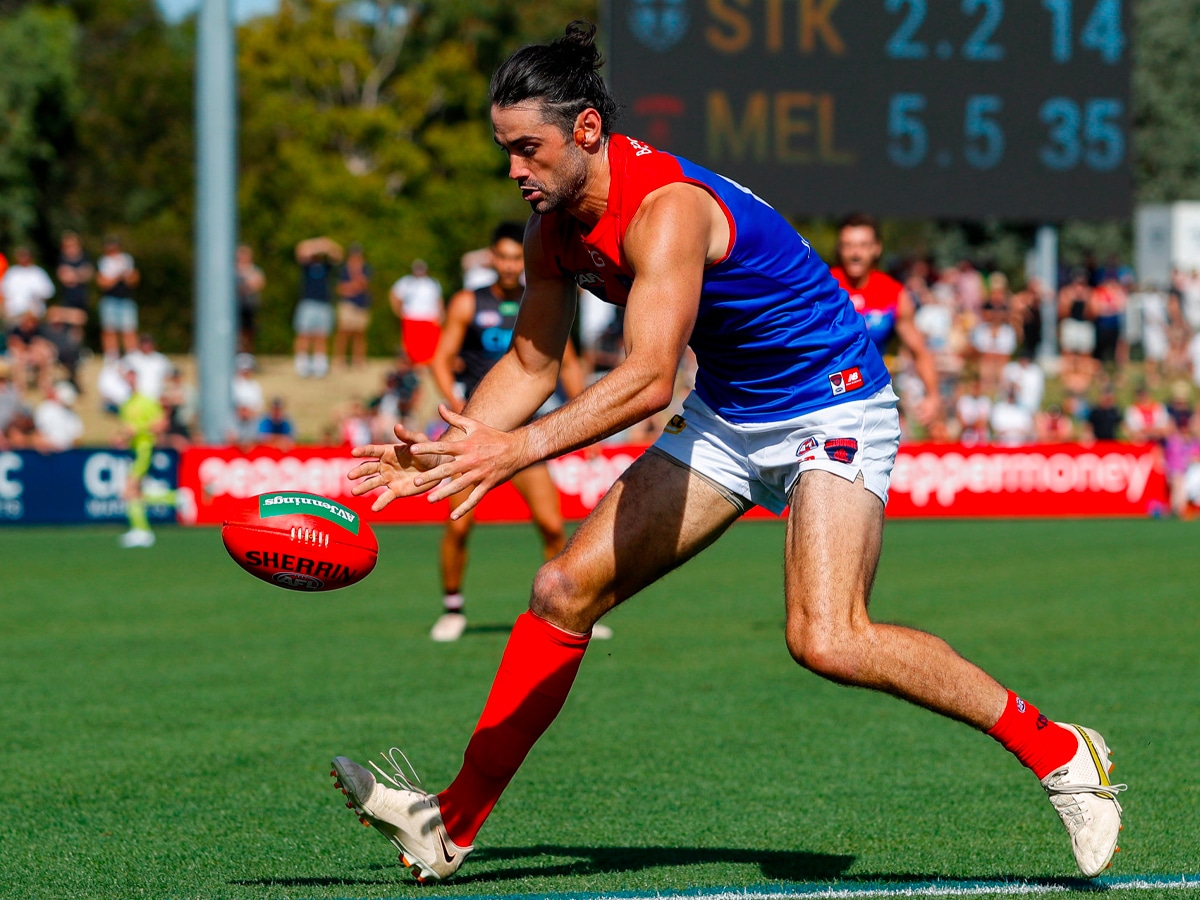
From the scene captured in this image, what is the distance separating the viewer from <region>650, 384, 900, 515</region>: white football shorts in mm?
4848

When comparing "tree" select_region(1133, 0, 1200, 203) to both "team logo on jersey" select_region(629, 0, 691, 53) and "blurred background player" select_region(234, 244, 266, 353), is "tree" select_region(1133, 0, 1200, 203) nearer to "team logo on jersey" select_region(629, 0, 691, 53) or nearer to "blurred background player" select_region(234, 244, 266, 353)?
"blurred background player" select_region(234, 244, 266, 353)

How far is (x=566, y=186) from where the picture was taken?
461 cm

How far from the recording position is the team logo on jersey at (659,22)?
20.5 metres

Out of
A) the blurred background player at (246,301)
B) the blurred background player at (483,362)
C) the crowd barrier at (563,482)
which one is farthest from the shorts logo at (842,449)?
the blurred background player at (246,301)

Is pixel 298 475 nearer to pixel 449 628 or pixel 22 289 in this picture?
pixel 22 289

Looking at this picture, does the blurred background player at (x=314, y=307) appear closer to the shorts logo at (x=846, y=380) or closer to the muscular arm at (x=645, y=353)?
the shorts logo at (x=846, y=380)

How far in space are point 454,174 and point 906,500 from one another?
107ft

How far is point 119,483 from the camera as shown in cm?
1894

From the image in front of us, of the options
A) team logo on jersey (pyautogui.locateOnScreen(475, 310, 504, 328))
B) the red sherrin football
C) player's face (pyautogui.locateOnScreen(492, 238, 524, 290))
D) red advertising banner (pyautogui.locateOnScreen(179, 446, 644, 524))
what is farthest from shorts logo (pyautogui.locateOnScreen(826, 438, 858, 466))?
red advertising banner (pyautogui.locateOnScreen(179, 446, 644, 524))

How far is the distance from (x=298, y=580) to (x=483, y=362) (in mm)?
5635

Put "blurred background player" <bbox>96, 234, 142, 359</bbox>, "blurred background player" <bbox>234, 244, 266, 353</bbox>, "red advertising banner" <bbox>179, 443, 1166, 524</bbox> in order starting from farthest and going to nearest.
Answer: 1. "blurred background player" <bbox>234, 244, 266, 353</bbox>
2. "blurred background player" <bbox>96, 234, 142, 359</bbox>
3. "red advertising banner" <bbox>179, 443, 1166, 524</bbox>

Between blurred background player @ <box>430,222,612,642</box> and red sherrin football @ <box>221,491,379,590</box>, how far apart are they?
499cm

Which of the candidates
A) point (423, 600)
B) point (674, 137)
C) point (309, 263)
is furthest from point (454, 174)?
point (423, 600)

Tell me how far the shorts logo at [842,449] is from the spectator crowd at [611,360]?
13.7 metres
